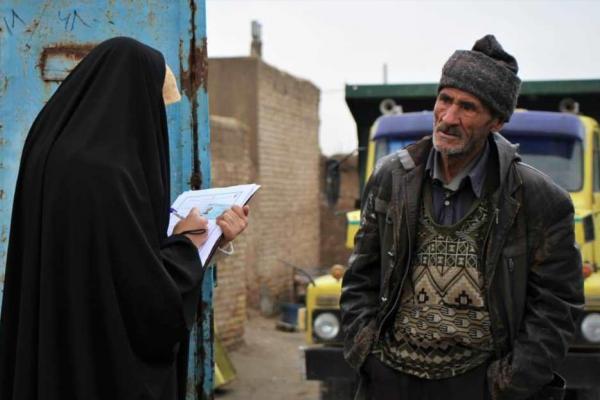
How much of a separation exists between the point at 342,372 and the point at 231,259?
4224 mm

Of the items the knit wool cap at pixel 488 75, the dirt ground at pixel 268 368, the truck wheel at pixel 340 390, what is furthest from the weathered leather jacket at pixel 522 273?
the dirt ground at pixel 268 368

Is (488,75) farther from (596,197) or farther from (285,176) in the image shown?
(285,176)

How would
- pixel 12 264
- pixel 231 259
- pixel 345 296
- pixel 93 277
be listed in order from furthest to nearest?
1. pixel 231 259
2. pixel 345 296
3. pixel 12 264
4. pixel 93 277

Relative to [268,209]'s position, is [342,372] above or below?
below

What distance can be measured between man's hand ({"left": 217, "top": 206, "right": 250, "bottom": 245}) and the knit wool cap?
30.4 inches

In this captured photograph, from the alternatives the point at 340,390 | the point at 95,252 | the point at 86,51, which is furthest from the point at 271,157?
the point at 95,252

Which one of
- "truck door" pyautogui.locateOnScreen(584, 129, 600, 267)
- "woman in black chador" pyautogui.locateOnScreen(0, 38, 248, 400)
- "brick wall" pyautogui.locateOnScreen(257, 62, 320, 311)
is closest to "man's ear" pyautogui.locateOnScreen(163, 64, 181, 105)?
"woman in black chador" pyautogui.locateOnScreen(0, 38, 248, 400)

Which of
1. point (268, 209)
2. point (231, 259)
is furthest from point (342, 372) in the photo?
point (268, 209)

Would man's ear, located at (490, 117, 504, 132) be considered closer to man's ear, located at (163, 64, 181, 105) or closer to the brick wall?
man's ear, located at (163, 64, 181, 105)

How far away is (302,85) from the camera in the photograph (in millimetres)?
12555

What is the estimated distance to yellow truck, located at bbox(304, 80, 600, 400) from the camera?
3834 mm

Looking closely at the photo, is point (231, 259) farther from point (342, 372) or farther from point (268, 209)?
point (342, 372)

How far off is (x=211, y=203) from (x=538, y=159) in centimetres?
310

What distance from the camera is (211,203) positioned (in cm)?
229
